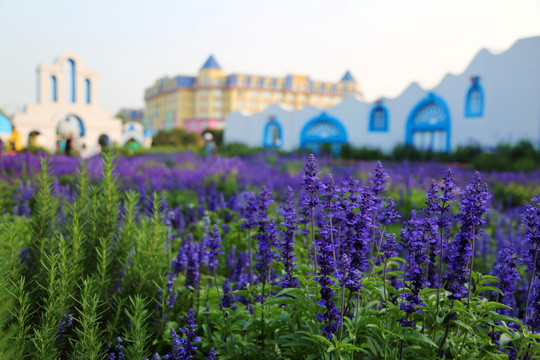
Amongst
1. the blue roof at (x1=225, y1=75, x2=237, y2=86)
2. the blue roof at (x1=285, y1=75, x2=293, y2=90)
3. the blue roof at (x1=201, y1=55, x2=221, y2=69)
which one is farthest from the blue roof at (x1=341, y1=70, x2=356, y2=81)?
the blue roof at (x1=201, y1=55, x2=221, y2=69)

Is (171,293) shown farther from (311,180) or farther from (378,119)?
(378,119)

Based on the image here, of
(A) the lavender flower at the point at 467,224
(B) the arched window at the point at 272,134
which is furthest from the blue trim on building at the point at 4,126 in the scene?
(A) the lavender flower at the point at 467,224

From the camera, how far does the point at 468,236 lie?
2.30 m

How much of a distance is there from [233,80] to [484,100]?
1784 inches

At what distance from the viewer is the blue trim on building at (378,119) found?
2108 centimetres

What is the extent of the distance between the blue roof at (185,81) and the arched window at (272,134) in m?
38.5

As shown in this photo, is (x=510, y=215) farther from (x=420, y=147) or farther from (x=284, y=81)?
(x=284, y=81)

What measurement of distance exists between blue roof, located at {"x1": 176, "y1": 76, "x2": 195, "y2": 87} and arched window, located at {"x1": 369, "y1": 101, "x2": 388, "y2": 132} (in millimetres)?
45519

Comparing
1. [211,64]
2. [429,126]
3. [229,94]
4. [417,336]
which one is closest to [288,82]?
[229,94]

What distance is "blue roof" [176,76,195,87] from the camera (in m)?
62.7

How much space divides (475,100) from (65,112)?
25222 millimetres

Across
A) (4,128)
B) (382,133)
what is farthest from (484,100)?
(4,128)

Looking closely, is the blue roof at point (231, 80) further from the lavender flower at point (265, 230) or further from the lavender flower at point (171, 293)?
the lavender flower at point (265, 230)

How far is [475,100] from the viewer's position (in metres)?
17.3
